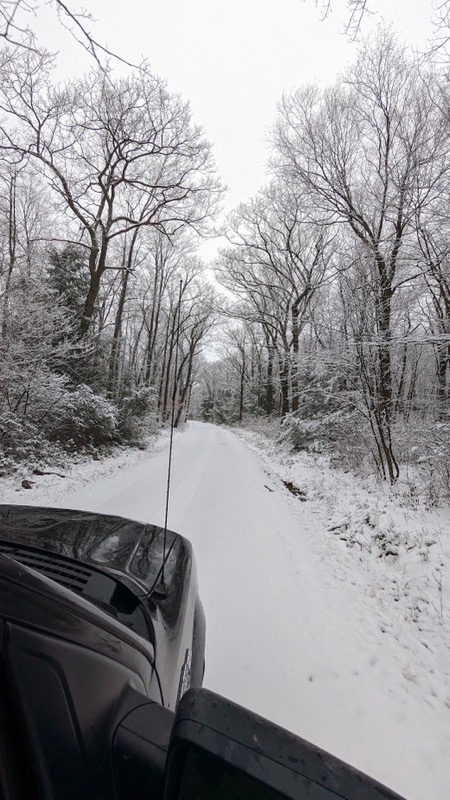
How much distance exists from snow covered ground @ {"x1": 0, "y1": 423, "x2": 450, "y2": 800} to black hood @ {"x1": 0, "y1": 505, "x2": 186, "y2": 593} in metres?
1.33

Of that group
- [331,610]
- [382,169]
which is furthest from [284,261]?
[331,610]

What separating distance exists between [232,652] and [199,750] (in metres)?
2.66

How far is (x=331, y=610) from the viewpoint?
351 centimetres

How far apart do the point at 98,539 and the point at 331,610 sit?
281cm

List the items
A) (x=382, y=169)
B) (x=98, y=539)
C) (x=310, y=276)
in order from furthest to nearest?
1. (x=310, y=276)
2. (x=382, y=169)
3. (x=98, y=539)

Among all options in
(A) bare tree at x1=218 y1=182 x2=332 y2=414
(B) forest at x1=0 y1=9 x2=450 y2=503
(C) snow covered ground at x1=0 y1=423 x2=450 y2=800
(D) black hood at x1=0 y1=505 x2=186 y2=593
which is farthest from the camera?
(A) bare tree at x1=218 y1=182 x2=332 y2=414

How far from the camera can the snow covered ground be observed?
2242 millimetres

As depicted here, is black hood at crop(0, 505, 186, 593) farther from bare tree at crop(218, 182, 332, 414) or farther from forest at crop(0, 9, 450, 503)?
bare tree at crop(218, 182, 332, 414)

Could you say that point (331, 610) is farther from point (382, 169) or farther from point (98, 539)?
point (382, 169)

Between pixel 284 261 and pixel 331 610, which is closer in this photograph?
pixel 331 610

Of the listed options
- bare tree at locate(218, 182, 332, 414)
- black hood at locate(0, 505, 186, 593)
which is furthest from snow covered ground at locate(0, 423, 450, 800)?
bare tree at locate(218, 182, 332, 414)

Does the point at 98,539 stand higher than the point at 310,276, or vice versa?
the point at 310,276

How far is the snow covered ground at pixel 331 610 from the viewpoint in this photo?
2.24 meters

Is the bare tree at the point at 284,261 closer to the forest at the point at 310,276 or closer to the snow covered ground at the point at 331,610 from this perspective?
the forest at the point at 310,276
